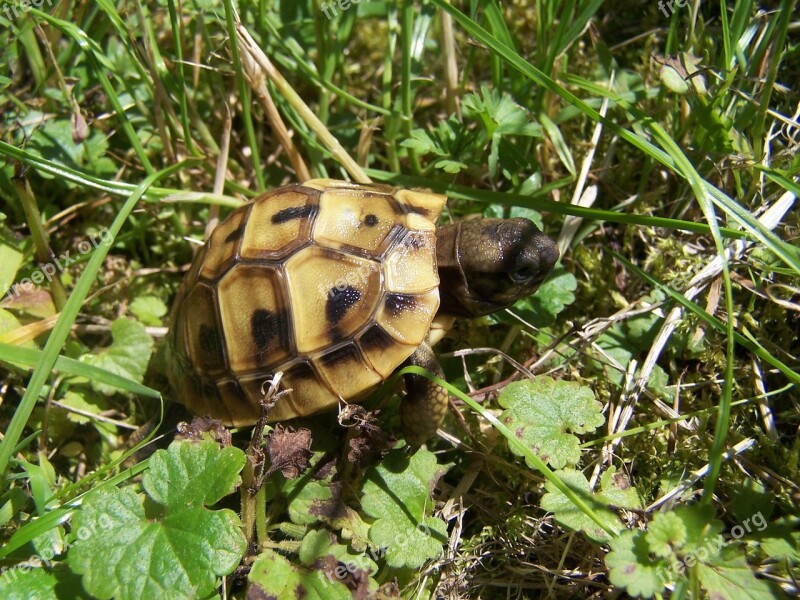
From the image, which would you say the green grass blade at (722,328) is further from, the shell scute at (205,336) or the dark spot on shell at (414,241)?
the shell scute at (205,336)

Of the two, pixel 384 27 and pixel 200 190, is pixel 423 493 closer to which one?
pixel 200 190

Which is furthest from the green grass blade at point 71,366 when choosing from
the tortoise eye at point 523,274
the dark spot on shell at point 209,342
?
the tortoise eye at point 523,274

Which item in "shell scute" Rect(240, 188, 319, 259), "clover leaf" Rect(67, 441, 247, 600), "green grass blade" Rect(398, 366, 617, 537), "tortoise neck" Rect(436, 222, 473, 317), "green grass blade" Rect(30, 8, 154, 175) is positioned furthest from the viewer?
"green grass blade" Rect(30, 8, 154, 175)

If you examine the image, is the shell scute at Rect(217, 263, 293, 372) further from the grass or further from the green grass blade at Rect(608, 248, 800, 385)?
the green grass blade at Rect(608, 248, 800, 385)

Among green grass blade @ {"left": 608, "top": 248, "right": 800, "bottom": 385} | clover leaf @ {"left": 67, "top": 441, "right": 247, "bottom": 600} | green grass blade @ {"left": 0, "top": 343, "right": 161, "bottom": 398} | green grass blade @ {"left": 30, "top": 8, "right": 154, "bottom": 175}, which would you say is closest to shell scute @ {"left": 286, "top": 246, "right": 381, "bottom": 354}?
clover leaf @ {"left": 67, "top": 441, "right": 247, "bottom": 600}

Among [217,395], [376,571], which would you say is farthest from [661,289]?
[217,395]

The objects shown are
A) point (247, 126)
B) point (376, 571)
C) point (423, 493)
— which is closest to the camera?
point (376, 571)
